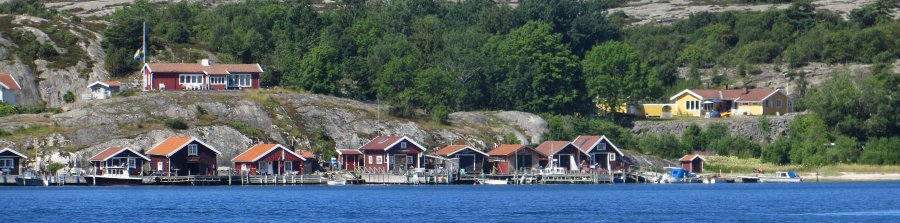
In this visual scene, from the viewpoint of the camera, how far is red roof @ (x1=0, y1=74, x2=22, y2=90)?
130 meters

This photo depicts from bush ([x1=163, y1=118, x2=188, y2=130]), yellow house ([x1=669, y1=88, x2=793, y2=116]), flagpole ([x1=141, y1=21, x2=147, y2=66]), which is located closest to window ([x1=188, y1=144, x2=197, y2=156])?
bush ([x1=163, y1=118, x2=188, y2=130])

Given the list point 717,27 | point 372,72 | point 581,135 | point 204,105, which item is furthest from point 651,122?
point 717,27

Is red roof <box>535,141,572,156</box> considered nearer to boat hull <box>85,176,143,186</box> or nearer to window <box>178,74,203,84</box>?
window <box>178,74,203,84</box>

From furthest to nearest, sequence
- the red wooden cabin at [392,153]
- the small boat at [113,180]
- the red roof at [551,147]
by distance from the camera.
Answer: the red roof at [551,147] → the red wooden cabin at [392,153] → the small boat at [113,180]

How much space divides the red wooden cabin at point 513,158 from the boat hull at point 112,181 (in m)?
26.6

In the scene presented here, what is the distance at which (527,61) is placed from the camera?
5664 inches

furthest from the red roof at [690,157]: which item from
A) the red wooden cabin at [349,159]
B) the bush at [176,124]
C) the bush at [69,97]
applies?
the bush at [69,97]

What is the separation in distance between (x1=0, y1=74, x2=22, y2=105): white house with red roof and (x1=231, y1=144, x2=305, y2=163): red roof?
73.4 ft

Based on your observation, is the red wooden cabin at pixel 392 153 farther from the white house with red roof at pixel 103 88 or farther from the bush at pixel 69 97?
the bush at pixel 69 97

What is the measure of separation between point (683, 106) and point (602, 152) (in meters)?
27.1

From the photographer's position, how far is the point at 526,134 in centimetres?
13225

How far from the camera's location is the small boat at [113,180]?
114 metres

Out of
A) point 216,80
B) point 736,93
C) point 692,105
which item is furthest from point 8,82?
point 736,93

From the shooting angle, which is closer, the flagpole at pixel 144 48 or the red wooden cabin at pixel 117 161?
the red wooden cabin at pixel 117 161
